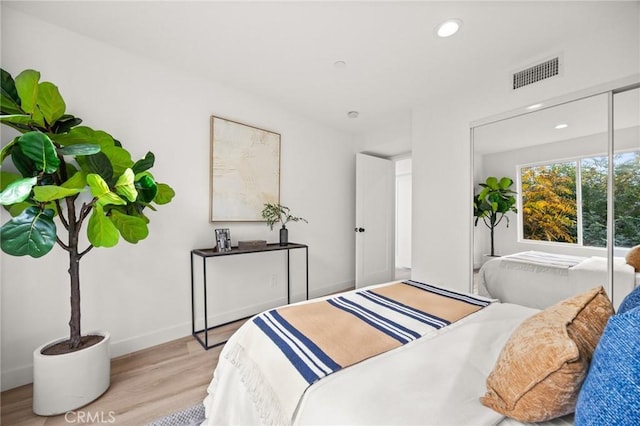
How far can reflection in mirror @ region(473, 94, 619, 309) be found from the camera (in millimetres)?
1890

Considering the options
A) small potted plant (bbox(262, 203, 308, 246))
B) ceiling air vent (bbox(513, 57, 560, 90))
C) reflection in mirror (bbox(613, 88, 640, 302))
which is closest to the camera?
reflection in mirror (bbox(613, 88, 640, 302))

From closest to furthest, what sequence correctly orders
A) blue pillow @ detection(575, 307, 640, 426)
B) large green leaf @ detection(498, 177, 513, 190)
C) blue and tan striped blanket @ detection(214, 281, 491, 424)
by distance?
blue pillow @ detection(575, 307, 640, 426) < blue and tan striped blanket @ detection(214, 281, 491, 424) < large green leaf @ detection(498, 177, 513, 190)

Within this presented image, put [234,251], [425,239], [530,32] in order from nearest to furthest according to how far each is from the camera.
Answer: [530,32] → [234,251] → [425,239]

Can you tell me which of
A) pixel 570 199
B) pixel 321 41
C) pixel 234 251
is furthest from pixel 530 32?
pixel 234 251

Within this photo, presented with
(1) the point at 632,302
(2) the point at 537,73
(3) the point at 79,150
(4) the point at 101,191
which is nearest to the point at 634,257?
(1) the point at 632,302

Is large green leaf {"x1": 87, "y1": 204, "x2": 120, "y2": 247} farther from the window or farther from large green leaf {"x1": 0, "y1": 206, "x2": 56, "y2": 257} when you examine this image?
the window

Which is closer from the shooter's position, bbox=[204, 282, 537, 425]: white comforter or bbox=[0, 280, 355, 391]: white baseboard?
bbox=[204, 282, 537, 425]: white comforter

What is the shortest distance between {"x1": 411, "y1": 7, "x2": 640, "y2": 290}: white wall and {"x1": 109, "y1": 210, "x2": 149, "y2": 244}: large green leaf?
8.96 ft

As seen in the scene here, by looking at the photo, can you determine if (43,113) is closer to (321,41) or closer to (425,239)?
(321,41)

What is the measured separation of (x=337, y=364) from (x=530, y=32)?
2.62m

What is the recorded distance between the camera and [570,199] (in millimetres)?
1995

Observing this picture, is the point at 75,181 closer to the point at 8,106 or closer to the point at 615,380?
the point at 8,106

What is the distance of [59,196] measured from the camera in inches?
50.4

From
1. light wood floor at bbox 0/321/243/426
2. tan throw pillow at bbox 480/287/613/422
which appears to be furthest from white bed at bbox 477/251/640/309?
light wood floor at bbox 0/321/243/426
